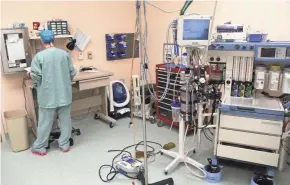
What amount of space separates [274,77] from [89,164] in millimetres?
2211

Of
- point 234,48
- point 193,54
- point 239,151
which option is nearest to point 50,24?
point 193,54

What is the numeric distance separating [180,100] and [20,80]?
2.42 m

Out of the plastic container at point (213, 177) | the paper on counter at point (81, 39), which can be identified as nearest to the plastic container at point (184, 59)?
the plastic container at point (213, 177)

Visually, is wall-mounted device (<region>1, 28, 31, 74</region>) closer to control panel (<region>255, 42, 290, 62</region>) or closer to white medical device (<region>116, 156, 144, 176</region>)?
white medical device (<region>116, 156, 144, 176</region>)

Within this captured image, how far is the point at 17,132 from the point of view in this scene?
319cm

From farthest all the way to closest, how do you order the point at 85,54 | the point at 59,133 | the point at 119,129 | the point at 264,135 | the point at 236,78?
the point at 85,54, the point at 119,129, the point at 59,133, the point at 236,78, the point at 264,135

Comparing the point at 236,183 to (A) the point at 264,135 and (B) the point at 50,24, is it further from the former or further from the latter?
(B) the point at 50,24

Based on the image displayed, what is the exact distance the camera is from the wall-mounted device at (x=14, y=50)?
3275 millimetres

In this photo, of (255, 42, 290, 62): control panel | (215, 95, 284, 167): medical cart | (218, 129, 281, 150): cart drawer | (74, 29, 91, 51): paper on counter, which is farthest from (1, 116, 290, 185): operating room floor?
(74, 29, 91, 51): paper on counter

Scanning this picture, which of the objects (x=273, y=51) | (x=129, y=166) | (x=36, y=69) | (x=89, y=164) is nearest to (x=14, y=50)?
(x=36, y=69)

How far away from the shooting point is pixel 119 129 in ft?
12.8

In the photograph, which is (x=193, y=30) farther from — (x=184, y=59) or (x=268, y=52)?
(x=184, y=59)

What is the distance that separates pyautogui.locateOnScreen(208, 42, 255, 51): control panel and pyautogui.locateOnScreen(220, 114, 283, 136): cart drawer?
0.69 metres

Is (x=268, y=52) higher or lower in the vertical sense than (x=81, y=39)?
lower
